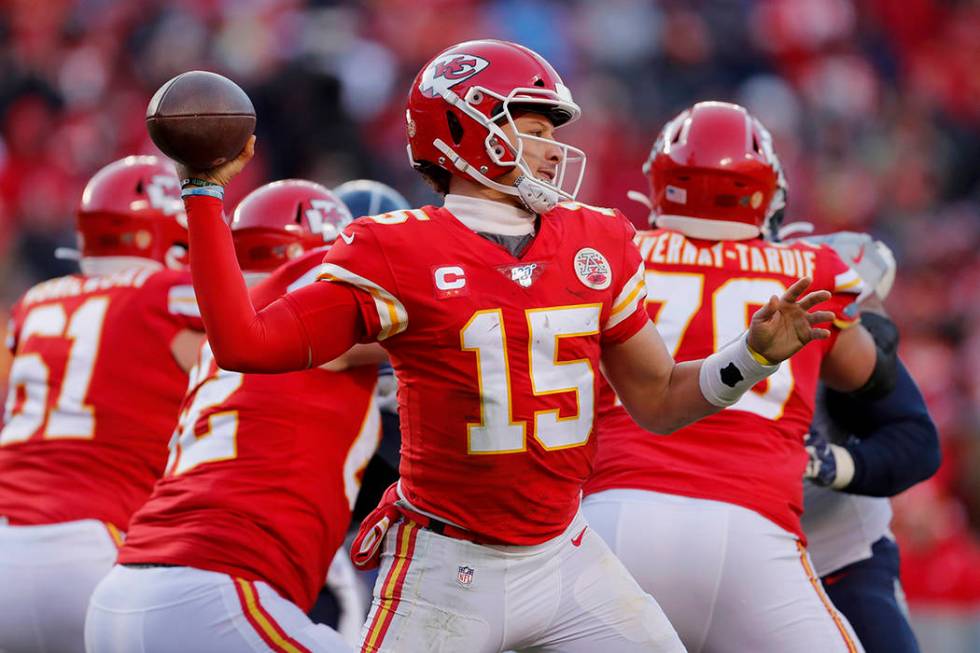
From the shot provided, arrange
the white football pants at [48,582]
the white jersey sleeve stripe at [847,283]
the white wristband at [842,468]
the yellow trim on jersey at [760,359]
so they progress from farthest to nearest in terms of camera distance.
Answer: the white football pants at [48,582]
the white wristband at [842,468]
the white jersey sleeve stripe at [847,283]
the yellow trim on jersey at [760,359]

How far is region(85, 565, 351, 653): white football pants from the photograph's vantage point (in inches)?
160

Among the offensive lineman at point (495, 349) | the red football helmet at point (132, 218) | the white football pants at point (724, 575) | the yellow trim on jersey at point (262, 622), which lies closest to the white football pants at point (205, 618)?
the yellow trim on jersey at point (262, 622)

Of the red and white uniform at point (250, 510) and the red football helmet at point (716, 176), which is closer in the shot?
the red and white uniform at point (250, 510)

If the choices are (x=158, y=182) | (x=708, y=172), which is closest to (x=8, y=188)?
(x=158, y=182)

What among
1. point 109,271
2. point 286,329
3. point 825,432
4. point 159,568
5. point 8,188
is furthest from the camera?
point 8,188

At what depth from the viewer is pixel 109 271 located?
5.71 m

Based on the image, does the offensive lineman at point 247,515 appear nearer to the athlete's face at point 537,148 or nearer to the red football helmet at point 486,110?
the red football helmet at point 486,110

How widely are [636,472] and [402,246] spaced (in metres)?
1.18

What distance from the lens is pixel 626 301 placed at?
3768mm

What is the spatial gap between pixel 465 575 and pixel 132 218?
267 centimetres

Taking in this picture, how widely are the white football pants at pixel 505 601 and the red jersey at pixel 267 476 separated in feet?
2.01

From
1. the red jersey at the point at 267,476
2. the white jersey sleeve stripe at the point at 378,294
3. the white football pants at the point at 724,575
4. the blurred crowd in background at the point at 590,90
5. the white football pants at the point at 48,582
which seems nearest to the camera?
the white jersey sleeve stripe at the point at 378,294

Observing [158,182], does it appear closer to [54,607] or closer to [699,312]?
[54,607]

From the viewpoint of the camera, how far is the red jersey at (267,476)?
4184 mm
